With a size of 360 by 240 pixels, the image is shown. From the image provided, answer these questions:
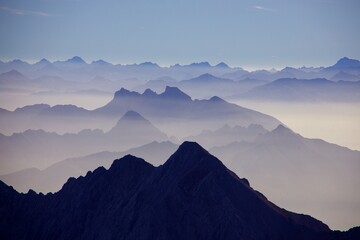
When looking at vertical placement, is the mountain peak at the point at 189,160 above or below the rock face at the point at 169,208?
above

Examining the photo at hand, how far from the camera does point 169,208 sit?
10831 centimetres

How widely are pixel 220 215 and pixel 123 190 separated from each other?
28.3 m

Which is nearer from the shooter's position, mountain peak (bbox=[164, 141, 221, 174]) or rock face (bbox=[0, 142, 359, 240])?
rock face (bbox=[0, 142, 359, 240])

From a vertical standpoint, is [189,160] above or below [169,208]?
above

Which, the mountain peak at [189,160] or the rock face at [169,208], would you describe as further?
the mountain peak at [189,160]

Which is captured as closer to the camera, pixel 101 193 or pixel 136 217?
pixel 136 217

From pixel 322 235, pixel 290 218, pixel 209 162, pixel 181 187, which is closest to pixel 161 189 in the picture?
pixel 181 187

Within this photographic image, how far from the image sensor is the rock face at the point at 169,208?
4215 inches

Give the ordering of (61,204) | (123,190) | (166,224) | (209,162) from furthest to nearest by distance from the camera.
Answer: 1. (61,204)
2. (123,190)
3. (209,162)
4. (166,224)

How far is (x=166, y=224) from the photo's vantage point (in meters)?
107

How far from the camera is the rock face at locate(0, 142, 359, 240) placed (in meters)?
107

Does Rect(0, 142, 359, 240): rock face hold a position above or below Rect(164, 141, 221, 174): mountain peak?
below

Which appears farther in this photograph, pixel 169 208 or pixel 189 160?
pixel 189 160

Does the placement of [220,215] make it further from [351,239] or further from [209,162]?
[351,239]
